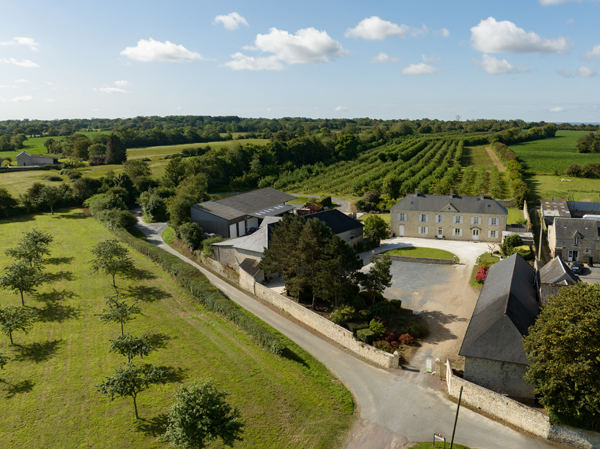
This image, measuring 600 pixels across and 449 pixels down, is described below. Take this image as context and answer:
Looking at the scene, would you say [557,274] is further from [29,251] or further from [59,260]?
[59,260]

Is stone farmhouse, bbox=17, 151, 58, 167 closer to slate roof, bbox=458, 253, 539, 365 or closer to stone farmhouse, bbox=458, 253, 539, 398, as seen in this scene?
slate roof, bbox=458, 253, 539, 365

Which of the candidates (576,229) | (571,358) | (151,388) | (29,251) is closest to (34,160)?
(29,251)

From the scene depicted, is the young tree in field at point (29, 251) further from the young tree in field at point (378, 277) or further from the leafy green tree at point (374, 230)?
the leafy green tree at point (374, 230)

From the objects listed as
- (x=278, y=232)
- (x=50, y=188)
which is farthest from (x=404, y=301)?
(x=50, y=188)

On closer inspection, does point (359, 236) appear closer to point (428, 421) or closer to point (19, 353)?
point (428, 421)

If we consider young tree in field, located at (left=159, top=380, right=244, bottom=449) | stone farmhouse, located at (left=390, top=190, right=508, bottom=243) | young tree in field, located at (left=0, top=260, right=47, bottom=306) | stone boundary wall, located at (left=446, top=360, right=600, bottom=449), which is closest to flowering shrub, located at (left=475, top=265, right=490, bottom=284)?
stone farmhouse, located at (left=390, top=190, right=508, bottom=243)

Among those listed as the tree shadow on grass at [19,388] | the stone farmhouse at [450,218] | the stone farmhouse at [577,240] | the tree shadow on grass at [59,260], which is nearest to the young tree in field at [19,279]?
the tree shadow on grass at [59,260]
